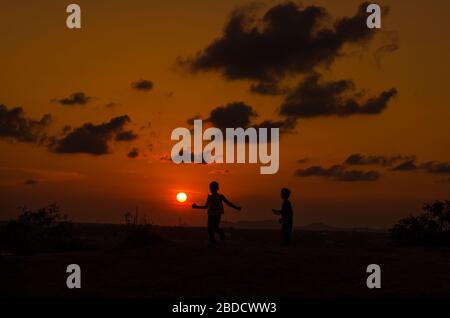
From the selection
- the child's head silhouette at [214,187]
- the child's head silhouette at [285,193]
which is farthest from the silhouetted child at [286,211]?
the child's head silhouette at [214,187]

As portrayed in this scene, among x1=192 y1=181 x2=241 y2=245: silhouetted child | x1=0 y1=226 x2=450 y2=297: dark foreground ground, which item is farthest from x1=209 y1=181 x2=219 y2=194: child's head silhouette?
x1=0 y1=226 x2=450 y2=297: dark foreground ground

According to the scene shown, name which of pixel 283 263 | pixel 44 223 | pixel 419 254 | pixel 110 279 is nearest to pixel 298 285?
pixel 283 263

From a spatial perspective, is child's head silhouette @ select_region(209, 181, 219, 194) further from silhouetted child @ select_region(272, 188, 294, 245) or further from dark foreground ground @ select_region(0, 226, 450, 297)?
silhouetted child @ select_region(272, 188, 294, 245)

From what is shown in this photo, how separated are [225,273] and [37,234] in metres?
18.9

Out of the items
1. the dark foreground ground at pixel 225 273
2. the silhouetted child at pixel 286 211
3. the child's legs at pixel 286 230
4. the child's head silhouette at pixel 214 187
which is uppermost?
the child's head silhouette at pixel 214 187

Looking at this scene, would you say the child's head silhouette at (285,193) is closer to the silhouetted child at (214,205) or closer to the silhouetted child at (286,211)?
the silhouetted child at (286,211)

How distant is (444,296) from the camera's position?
1833 cm

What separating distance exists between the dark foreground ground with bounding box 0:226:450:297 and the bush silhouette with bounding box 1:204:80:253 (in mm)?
9534

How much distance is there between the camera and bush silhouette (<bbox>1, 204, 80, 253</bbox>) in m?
32.8

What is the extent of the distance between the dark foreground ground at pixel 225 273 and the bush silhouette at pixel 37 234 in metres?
9.53

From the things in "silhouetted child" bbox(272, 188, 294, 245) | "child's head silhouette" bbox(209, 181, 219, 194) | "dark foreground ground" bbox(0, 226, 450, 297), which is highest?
"child's head silhouette" bbox(209, 181, 219, 194)

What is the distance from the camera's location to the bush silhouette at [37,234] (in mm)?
32844

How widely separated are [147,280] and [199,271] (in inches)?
56.7
